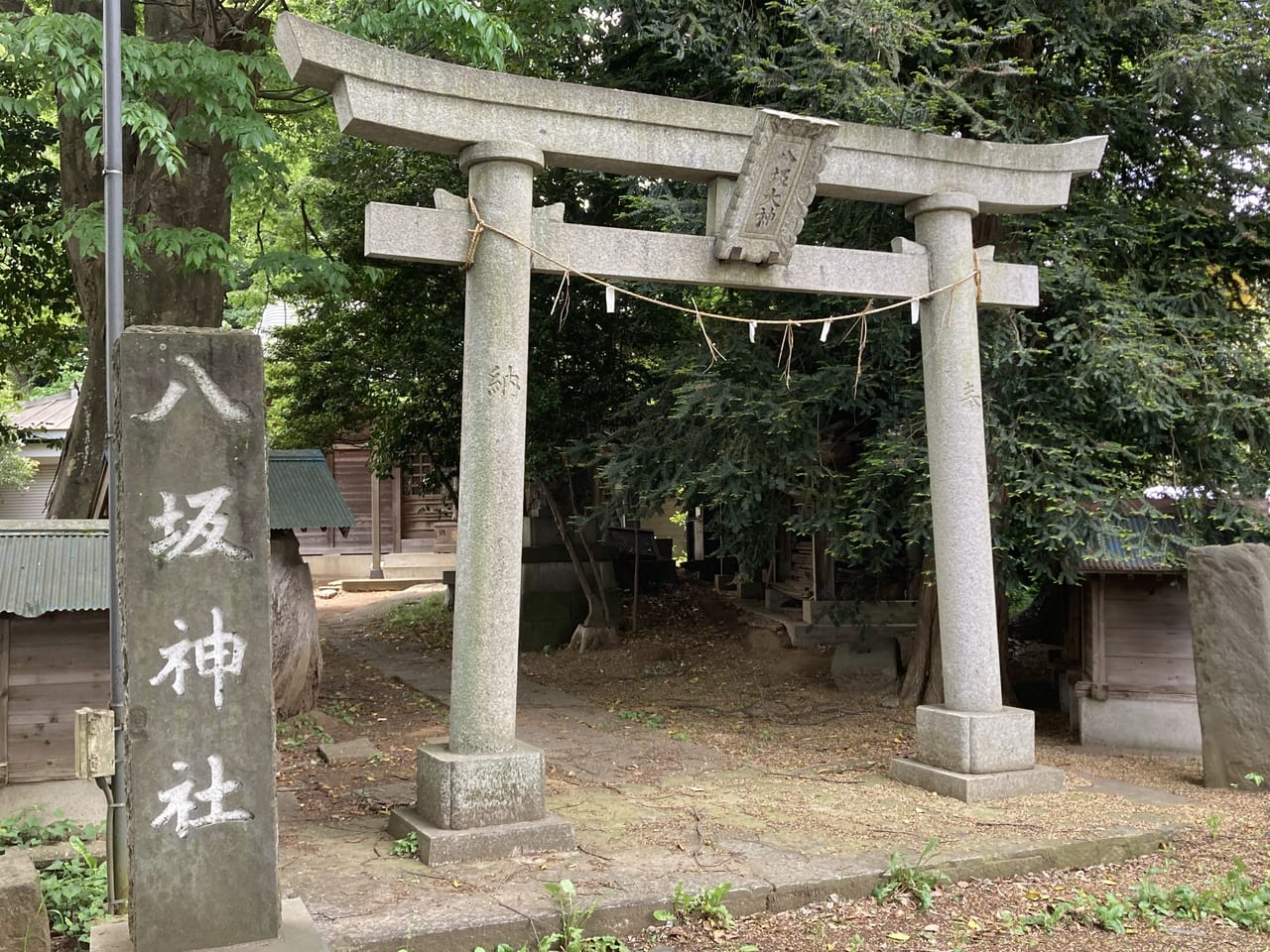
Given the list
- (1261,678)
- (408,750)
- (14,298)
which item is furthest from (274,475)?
(1261,678)

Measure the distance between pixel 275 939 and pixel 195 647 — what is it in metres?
1.13

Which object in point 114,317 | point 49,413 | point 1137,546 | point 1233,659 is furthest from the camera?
point 49,413

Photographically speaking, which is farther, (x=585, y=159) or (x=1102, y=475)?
(x=1102, y=475)

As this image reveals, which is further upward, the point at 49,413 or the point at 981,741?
the point at 49,413

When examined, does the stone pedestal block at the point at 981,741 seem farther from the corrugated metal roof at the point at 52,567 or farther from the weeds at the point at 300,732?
the corrugated metal roof at the point at 52,567

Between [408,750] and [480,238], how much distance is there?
5046mm

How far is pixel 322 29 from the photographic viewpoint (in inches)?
217

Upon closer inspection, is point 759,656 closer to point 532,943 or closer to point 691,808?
point 691,808

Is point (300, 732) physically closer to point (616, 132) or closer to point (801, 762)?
point (801, 762)

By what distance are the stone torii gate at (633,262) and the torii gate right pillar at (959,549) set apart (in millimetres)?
14

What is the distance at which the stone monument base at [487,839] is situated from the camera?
5359mm

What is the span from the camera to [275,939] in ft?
12.6

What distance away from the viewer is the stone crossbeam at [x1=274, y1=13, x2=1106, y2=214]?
5691 millimetres

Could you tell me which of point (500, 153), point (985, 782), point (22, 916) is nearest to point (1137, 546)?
point (985, 782)
